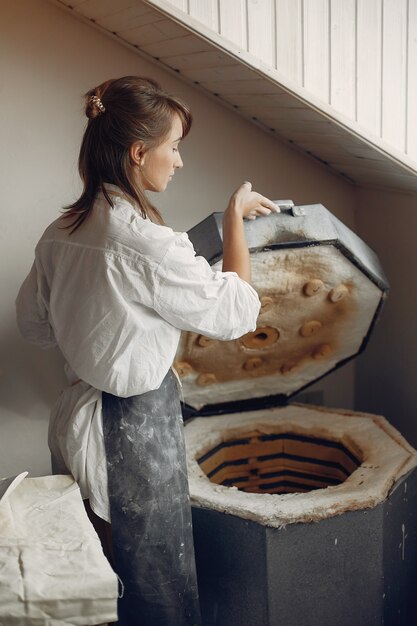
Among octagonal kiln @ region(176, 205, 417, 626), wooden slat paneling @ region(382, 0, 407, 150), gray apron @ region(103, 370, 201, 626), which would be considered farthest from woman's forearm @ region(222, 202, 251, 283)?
wooden slat paneling @ region(382, 0, 407, 150)

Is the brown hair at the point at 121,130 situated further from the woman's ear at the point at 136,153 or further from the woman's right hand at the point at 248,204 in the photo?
the woman's right hand at the point at 248,204

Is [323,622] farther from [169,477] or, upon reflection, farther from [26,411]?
[26,411]

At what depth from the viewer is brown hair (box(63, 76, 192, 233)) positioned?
2.30 metres

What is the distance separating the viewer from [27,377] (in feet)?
11.3

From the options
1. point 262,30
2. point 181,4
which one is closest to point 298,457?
point 262,30

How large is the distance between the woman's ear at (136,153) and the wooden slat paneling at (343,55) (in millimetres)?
661

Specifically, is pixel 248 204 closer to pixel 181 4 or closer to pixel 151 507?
pixel 181 4

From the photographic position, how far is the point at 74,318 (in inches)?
94.5

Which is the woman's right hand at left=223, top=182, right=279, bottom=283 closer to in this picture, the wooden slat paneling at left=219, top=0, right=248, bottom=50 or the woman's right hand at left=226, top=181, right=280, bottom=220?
the woman's right hand at left=226, top=181, right=280, bottom=220

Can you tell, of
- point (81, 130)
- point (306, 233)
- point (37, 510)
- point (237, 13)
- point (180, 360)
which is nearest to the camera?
point (37, 510)

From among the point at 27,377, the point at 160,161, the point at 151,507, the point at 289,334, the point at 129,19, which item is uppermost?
the point at 129,19

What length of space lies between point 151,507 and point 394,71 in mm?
1528

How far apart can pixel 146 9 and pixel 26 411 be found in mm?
1659

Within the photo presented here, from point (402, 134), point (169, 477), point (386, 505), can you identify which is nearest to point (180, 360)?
point (169, 477)
